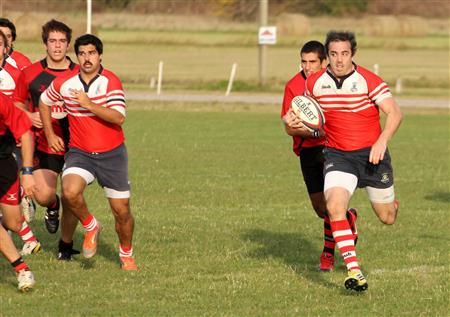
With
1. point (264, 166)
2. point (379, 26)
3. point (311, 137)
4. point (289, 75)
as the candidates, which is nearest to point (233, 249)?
point (311, 137)

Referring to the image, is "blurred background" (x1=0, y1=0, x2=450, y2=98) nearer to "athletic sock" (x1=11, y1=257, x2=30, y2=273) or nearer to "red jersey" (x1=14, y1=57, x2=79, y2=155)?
"red jersey" (x1=14, y1=57, x2=79, y2=155)

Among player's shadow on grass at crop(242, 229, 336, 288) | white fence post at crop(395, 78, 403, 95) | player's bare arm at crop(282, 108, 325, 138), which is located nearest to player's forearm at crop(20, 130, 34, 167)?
player's bare arm at crop(282, 108, 325, 138)

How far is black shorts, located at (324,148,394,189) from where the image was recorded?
10242 millimetres

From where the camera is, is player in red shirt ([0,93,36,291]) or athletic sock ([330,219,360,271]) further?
athletic sock ([330,219,360,271])

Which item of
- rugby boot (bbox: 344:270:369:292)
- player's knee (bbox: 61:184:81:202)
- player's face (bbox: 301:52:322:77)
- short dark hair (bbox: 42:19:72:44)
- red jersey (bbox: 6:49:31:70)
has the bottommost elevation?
rugby boot (bbox: 344:270:369:292)

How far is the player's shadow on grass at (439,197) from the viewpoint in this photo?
16797 millimetres

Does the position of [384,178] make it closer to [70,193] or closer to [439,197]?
[70,193]

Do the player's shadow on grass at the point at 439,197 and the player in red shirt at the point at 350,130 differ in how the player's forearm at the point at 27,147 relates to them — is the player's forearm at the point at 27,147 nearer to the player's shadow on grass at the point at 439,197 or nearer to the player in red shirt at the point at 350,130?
the player in red shirt at the point at 350,130

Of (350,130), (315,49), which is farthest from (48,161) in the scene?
(350,130)

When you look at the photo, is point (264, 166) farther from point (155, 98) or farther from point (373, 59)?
point (373, 59)

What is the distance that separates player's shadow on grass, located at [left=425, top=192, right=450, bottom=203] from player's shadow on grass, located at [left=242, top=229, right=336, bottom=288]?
13.0ft

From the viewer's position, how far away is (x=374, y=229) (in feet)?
46.1

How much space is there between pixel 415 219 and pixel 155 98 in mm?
23616

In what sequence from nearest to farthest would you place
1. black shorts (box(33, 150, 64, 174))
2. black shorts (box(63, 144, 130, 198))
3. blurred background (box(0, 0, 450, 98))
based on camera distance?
black shorts (box(63, 144, 130, 198)), black shorts (box(33, 150, 64, 174)), blurred background (box(0, 0, 450, 98))
